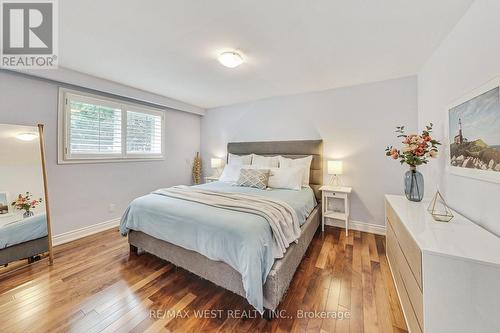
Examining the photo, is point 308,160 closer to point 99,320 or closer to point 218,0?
point 218,0

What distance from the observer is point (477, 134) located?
1.37 metres

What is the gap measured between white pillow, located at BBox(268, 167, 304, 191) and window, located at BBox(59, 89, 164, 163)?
2.46m

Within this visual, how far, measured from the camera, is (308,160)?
3273 mm

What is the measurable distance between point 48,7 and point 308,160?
3316 mm

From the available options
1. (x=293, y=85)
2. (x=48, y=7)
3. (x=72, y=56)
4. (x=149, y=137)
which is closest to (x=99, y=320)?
(x=48, y=7)

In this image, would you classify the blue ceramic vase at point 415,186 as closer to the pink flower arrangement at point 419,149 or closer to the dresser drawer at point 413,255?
the pink flower arrangement at point 419,149

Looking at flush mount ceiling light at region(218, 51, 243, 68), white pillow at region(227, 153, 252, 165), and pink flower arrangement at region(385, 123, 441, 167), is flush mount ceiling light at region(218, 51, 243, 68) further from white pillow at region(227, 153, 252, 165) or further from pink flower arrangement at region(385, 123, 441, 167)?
pink flower arrangement at region(385, 123, 441, 167)

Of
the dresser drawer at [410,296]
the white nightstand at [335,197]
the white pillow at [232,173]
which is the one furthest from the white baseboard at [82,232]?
the dresser drawer at [410,296]

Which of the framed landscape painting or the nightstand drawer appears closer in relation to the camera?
the framed landscape painting

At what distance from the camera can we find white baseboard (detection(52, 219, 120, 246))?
262cm

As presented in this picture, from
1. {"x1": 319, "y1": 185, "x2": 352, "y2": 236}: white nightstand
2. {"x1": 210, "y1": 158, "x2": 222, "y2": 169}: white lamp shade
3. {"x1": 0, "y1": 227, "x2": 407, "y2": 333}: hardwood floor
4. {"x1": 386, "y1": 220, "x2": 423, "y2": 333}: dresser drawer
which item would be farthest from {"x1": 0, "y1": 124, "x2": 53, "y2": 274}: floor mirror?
{"x1": 319, "y1": 185, "x2": 352, "y2": 236}: white nightstand

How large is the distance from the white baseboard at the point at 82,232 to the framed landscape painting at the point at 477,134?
4.38 metres

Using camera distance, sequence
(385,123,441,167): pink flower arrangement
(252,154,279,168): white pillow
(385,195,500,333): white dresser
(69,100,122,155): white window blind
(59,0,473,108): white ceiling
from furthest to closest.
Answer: (252,154,279,168): white pillow < (69,100,122,155): white window blind < (385,123,441,167): pink flower arrangement < (59,0,473,108): white ceiling < (385,195,500,333): white dresser

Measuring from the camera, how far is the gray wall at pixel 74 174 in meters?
2.35
